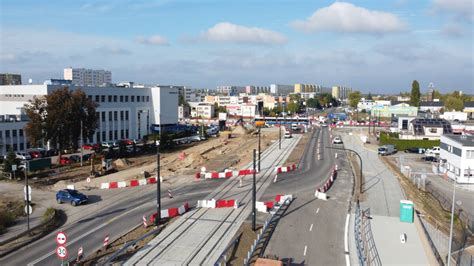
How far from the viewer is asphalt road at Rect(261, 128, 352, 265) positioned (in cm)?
2211

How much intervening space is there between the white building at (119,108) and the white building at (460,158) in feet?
177

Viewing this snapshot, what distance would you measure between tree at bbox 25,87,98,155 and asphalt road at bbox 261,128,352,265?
27382 millimetres

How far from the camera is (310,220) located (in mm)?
28078

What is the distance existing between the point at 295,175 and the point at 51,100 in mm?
31147

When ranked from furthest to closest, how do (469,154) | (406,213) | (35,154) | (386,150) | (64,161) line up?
(386,150)
(35,154)
(64,161)
(469,154)
(406,213)

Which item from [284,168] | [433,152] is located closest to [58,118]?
[284,168]

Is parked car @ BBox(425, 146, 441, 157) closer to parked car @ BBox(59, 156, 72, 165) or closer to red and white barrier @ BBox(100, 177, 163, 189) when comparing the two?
red and white barrier @ BBox(100, 177, 163, 189)

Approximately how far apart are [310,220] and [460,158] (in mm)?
27210

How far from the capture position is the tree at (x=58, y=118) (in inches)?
1945

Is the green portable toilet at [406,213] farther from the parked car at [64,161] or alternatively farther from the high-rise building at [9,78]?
the high-rise building at [9,78]

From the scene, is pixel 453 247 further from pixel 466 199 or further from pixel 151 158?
pixel 151 158

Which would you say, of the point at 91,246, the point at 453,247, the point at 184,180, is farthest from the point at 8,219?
the point at 453,247

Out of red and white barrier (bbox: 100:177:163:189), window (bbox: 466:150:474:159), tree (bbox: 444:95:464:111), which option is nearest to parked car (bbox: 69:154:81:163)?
red and white barrier (bbox: 100:177:163:189)

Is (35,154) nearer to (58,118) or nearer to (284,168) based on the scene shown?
(58,118)
